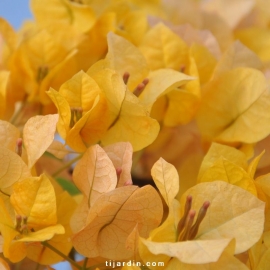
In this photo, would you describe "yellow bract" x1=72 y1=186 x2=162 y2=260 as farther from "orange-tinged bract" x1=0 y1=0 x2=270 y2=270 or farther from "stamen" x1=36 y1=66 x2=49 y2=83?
"stamen" x1=36 y1=66 x2=49 y2=83

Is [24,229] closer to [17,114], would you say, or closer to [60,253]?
[60,253]

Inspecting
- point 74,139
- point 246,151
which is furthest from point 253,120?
point 74,139

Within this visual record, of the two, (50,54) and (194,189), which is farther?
(50,54)

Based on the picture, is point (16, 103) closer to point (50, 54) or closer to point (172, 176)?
point (50, 54)

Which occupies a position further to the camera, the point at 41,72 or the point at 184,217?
the point at 41,72

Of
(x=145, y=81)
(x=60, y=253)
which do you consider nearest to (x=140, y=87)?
(x=145, y=81)

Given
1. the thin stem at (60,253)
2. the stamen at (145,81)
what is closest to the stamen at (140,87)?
the stamen at (145,81)

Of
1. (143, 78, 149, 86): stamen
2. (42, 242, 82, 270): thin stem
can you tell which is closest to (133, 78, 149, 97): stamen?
(143, 78, 149, 86): stamen

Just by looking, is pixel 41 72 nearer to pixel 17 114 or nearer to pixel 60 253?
pixel 17 114
